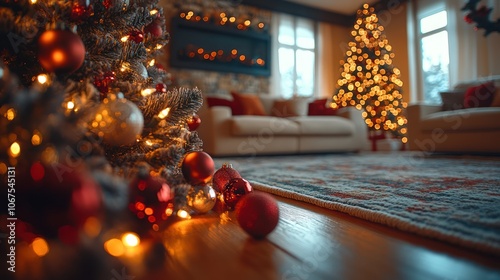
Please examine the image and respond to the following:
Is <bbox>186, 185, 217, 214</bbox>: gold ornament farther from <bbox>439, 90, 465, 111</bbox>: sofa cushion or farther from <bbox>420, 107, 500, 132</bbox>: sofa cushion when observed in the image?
<bbox>439, 90, 465, 111</bbox>: sofa cushion

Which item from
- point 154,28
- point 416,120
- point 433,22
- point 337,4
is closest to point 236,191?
point 154,28

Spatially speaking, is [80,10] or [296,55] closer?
[80,10]

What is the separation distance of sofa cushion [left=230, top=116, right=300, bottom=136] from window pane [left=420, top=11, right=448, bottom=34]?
3239 millimetres

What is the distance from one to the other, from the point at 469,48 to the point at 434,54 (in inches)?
22.7

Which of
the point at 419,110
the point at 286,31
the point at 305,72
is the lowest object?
the point at 419,110

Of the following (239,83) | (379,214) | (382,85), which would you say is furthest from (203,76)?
(379,214)

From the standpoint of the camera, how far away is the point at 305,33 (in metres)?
5.61

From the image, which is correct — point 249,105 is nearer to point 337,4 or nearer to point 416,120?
point 416,120

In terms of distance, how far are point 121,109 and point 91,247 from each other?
0.25 m

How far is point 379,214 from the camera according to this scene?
25.5 inches

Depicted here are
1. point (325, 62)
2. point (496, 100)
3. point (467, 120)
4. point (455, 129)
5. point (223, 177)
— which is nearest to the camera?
point (223, 177)

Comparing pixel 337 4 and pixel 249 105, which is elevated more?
pixel 337 4

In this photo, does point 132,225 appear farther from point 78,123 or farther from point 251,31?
point 251,31

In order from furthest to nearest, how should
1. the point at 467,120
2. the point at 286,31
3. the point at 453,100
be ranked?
the point at 286,31
the point at 453,100
the point at 467,120
